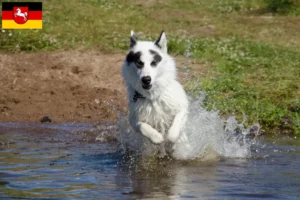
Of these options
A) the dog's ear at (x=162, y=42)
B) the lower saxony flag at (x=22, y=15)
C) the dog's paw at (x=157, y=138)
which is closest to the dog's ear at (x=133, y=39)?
the dog's ear at (x=162, y=42)

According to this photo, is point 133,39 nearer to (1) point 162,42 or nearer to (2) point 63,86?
(1) point 162,42

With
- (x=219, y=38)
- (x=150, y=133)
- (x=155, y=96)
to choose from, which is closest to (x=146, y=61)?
(x=155, y=96)

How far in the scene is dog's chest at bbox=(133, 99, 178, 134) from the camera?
364 inches

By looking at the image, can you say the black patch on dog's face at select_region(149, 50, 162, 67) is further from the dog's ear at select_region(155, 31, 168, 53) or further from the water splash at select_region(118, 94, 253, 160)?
the water splash at select_region(118, 94, 253, 160)

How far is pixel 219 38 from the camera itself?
64.5 ft

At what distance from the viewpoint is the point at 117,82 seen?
15.2 meters

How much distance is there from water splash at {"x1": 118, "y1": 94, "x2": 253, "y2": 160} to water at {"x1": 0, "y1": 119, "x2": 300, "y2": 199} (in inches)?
5.4

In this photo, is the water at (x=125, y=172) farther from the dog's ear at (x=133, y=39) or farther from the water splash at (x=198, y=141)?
the dog's ear at (x=133, y=39)

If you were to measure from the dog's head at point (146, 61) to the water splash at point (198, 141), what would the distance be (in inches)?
38.4

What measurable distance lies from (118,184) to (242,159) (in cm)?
257

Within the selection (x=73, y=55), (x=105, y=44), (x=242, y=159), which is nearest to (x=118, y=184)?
(x=242, y=159)

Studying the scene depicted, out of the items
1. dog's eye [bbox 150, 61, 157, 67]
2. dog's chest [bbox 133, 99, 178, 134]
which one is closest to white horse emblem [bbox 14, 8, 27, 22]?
dog's chest [bbox 133, 99, 178, 134]

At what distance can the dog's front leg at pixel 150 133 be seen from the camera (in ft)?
29.0

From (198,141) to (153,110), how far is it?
981 mm
